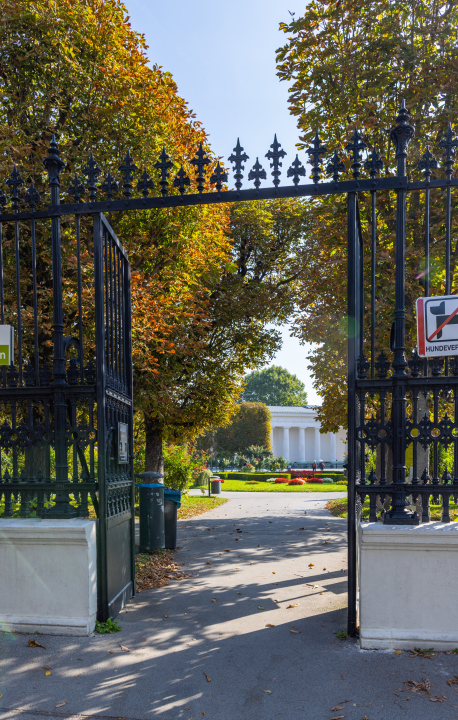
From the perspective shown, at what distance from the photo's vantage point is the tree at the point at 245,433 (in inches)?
1903

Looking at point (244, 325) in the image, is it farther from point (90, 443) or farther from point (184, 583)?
point (90, 443)

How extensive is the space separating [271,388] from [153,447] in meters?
73.7

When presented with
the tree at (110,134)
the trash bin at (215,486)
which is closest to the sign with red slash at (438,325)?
the tree at (110,134)

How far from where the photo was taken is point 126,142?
36.1 feet

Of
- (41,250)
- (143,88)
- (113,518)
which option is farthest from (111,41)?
(113,518)

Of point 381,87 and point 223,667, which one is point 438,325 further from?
point 381,87

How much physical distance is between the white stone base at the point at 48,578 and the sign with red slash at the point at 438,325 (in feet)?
11.4

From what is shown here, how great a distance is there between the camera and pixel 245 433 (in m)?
48.5

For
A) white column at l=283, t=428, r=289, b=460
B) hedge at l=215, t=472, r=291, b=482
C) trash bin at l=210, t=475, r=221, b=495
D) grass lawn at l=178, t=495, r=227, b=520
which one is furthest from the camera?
white column at l=283, t=428, r=289, b=460

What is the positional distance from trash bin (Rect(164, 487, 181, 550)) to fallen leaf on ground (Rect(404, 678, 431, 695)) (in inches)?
231

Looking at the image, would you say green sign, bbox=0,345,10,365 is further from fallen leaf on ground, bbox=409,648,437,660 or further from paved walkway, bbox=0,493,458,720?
fallen leaf on ground, bbox=409,648,437,660

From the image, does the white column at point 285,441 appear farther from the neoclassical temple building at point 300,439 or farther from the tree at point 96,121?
the tree at point 96,121

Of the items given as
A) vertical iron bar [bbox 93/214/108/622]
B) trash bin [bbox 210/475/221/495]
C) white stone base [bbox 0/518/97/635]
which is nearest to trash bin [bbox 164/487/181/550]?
vertical iron bar [bbox 93/214/108/622]

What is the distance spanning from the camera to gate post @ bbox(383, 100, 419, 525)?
4.75m
